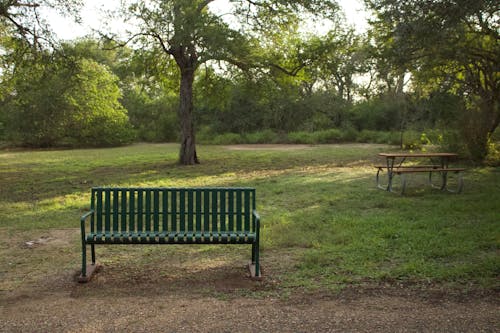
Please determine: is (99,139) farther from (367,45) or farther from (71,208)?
(71,208)

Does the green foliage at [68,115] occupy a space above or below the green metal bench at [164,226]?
above

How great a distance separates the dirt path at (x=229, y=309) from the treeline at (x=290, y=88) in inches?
233

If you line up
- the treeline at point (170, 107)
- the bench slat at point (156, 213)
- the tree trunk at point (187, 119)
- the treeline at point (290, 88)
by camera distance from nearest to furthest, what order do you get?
the bench slat at point (156, 213)
the treeline at point (290, 88)
the tree trunk at point (187, 119)
the treeline at point (170, 107)

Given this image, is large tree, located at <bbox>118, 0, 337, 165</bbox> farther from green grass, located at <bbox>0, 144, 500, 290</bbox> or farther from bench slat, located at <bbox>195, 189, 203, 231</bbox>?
bench slat, located at <bbox>195, 189, 203, 231</bbox>

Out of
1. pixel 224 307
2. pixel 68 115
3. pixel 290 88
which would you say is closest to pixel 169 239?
pixel 224 307

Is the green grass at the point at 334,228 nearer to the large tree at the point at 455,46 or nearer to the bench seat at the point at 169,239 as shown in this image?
the bench seat at the point at 169,239

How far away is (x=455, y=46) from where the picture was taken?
13.9m

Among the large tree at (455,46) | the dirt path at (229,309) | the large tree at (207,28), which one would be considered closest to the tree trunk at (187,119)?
the large tree at (207,28)

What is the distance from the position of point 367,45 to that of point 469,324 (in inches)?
584

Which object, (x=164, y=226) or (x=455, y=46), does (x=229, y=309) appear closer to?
(x=164, y=226)

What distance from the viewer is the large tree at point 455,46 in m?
9.32

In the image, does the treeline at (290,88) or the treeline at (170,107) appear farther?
the treeline at (170,107)

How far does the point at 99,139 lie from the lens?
38750 millimetres

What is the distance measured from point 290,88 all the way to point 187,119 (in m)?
4.90
